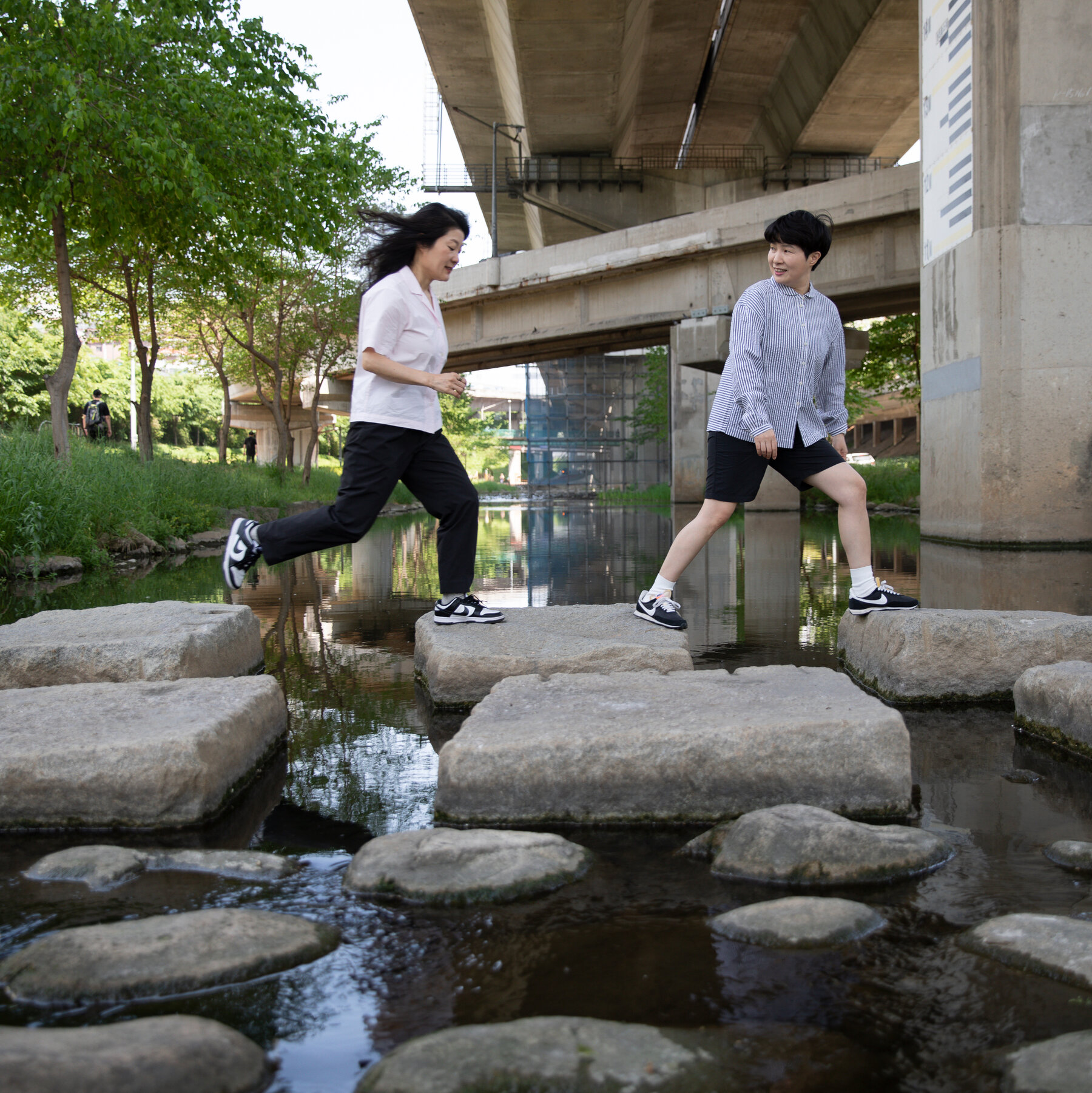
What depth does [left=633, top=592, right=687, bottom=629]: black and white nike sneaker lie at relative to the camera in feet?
15.5

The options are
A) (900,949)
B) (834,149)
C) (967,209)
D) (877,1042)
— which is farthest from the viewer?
(834,149)

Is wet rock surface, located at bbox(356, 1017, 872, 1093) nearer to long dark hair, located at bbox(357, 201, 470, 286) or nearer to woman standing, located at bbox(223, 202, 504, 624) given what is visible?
woman standing, located at bbox(223, 202, 504, 624)

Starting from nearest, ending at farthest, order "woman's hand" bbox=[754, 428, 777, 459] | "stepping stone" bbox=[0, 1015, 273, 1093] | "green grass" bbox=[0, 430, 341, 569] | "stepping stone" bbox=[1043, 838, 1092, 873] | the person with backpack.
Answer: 1. "stepping stone" bbox=[0, 1015, 273, 1093]
2. "stepping stone" bbox=[1043, 838, 1092, 873]
3. "woman's hand" bbox=[754, 428, 777, 459]
4. "green grass" bbox=[0, 430, 341, 569]
5. the person with backpack

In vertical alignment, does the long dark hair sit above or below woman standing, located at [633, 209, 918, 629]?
above

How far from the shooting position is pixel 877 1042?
1616mm

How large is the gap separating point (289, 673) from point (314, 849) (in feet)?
7.98

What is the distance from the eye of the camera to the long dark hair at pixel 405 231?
474 cm

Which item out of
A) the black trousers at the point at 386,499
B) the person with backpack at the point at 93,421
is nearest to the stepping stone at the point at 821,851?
the black trousers at the point at 386,499

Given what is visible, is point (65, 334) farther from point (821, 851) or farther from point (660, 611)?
point (821, 851)

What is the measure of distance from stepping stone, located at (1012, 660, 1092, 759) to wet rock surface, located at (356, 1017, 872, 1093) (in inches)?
83.4

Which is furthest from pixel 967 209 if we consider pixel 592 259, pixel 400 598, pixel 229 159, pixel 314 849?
→ pixel 592 259

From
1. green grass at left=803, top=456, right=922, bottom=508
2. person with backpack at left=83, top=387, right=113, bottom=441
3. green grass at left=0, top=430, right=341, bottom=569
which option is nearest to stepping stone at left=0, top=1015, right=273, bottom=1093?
green grass at left=0, top=430, right=341, bottom=569

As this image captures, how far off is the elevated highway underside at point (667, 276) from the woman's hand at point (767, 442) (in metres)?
16.1

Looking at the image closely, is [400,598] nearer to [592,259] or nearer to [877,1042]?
[877,1042]
